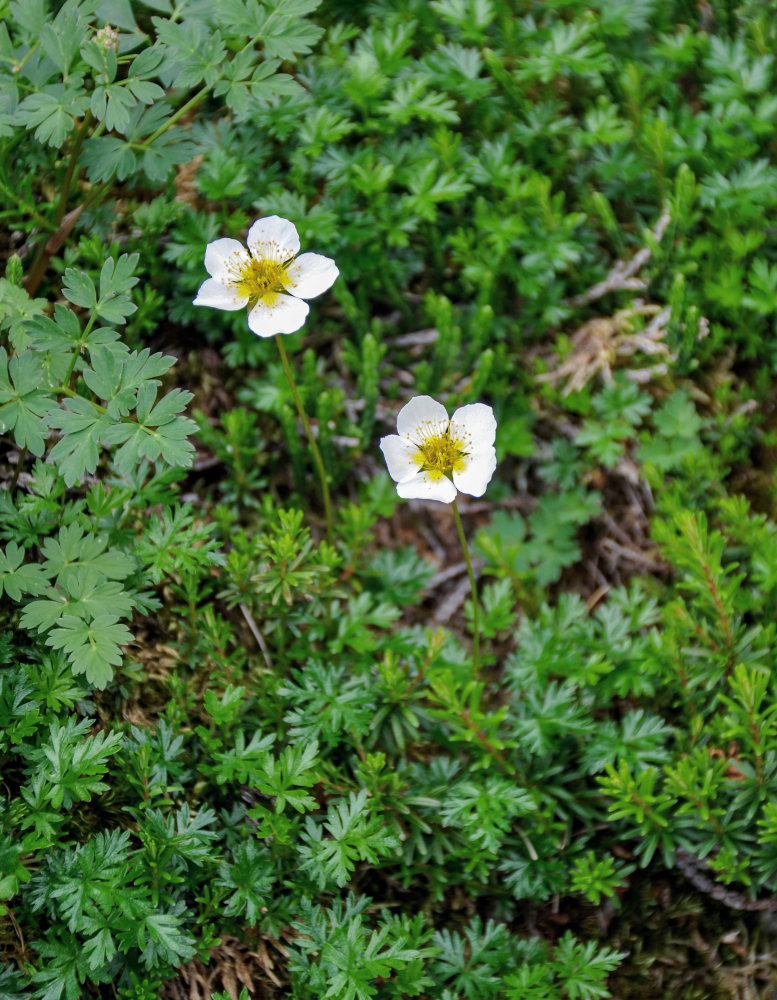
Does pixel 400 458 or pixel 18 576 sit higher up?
pixel 400 458

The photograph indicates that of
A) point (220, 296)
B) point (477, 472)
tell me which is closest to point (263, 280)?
point (220, 296)

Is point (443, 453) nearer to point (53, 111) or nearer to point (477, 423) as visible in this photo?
point (477, 423)

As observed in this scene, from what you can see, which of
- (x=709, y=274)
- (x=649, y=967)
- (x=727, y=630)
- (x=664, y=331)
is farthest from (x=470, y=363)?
(x=649, y=967)

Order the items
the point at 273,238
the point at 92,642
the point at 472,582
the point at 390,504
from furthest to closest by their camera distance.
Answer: the point at 390,504 → the point at 273,238 → the point at 472,582 → the point at 92,642

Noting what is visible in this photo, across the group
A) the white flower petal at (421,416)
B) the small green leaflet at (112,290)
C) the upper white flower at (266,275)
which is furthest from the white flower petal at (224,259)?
the white flower petal at (421,416)

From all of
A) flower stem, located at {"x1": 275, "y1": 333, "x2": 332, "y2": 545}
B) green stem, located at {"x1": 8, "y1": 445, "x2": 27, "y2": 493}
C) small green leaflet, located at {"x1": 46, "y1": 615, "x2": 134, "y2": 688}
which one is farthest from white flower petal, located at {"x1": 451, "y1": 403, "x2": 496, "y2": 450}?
green stem, located at {"x1": 8, "y1": 445, "x2": 27, "y2": 493}

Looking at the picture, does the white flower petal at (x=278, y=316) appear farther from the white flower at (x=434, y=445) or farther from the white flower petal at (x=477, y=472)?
the white flower petal at (x=477, y=472)
